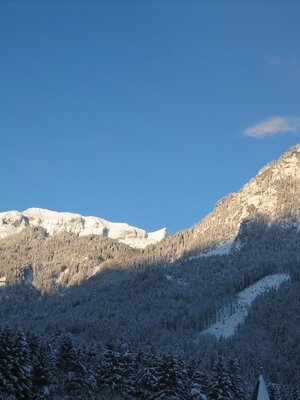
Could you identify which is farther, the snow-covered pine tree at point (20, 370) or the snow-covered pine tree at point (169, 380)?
the snow-covered pine tree at point (169, 380)

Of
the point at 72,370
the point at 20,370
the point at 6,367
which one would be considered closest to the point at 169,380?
the point at 72,370

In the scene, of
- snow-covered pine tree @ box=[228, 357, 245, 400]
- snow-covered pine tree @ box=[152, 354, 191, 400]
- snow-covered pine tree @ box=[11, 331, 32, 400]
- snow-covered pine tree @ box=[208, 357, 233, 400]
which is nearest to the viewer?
snow-covered pine tree @ box=[11, 331, 32, 400]

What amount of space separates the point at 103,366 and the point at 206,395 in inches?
655

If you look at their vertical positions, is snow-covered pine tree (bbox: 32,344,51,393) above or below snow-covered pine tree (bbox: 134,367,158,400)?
above

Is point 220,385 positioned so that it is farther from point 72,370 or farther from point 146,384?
point 72,370

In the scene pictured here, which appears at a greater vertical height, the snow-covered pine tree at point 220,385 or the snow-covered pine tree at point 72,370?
the snow-covered pine tree at point 72,370

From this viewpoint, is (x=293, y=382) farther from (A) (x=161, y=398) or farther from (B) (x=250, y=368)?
(A) (x=161, y=398)

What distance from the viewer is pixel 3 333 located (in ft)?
242

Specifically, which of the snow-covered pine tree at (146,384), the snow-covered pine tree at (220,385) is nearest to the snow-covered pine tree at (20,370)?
the snow-covered pine tree at (146,384)

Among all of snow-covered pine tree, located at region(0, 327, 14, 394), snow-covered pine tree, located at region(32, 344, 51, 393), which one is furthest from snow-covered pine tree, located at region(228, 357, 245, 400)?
snow-covered pine tree, located at region(0, 327, 14, 394)

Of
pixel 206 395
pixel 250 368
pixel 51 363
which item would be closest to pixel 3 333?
pixel 51 363

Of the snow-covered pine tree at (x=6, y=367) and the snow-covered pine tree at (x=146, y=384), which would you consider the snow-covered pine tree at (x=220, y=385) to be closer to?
the snow-covered pine tree at (x=146, y=384)

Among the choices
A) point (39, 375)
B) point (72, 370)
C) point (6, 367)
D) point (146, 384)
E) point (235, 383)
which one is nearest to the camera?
point (6, 367)

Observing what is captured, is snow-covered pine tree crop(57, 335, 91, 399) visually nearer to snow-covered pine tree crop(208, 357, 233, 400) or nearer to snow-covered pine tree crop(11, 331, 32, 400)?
snow-covered pine tree crop(11, 331, 32, 400)
